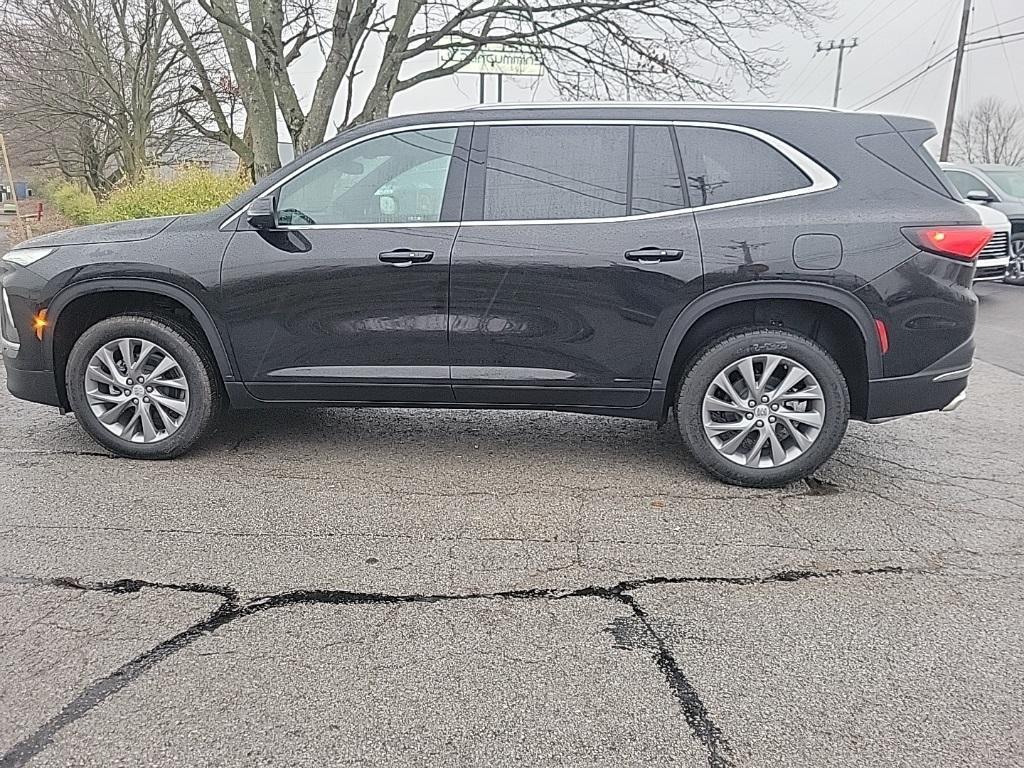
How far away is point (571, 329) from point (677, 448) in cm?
121

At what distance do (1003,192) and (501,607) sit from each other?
1290 cm

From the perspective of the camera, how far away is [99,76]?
79.8 ft

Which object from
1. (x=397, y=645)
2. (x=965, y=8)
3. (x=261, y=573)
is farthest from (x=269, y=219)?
(x=965, y=8)

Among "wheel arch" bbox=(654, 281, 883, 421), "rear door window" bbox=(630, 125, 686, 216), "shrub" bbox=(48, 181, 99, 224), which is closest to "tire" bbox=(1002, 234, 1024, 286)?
"wheel arch" bbox=(654, 281, 883, 421)

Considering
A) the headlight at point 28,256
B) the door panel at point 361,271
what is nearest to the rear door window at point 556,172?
the door panel at point 361,271

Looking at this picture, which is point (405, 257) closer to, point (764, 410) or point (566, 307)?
point (566, 307)

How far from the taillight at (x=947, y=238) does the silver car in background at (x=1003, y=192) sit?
8.03 m

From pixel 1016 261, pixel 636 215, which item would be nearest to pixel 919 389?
pixel 636 215

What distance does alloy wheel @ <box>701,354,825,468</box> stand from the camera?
432cm

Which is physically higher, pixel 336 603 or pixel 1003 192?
pixel 1003 192

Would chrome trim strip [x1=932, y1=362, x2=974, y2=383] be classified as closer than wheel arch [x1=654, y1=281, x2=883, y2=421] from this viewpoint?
No

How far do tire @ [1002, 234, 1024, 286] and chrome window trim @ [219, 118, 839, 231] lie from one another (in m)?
9.47

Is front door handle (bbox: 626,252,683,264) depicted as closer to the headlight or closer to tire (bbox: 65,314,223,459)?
tire (bbox: 65,314,223,459)

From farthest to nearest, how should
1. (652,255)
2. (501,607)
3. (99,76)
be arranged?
(99,76), (652,255), (501,607)
